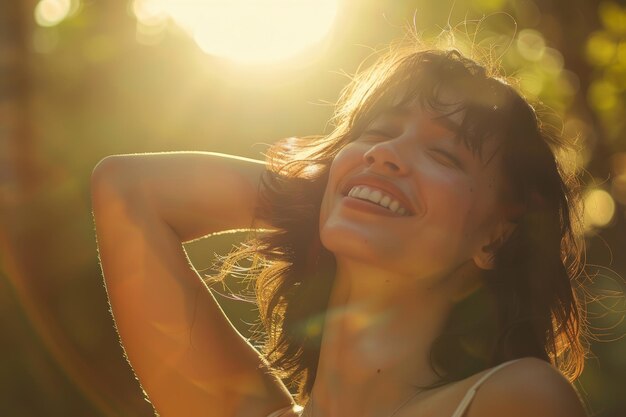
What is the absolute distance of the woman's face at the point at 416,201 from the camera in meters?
2.36

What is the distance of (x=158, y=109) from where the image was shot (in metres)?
6.90

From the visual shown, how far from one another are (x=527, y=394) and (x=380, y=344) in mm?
511

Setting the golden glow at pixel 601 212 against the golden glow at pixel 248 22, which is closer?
the golden glow at pixel 601 212

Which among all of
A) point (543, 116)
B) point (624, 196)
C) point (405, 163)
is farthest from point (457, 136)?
point (624, 196)

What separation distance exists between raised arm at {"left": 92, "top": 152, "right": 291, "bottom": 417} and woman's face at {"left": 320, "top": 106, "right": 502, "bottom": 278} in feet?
1.50

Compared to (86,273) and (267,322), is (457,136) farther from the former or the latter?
(86,273)

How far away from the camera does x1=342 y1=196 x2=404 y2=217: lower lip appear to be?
2.38 meters

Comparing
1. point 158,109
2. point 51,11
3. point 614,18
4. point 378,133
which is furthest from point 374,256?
point 51,11

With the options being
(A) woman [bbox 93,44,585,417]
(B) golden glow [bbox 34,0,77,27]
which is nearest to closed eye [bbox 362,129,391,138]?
(A) woman [bbox 93,44,585,417]

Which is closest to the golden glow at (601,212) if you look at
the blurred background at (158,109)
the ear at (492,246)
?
the blurred background at (158,109)

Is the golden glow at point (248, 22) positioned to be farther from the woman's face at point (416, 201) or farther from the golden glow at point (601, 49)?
the woman's face at point (416, 201)

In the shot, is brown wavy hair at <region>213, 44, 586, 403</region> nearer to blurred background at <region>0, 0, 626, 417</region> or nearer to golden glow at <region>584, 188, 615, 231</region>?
golden glow at <region>584, 188, 615, 231</region>

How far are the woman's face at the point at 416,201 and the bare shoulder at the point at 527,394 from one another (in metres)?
0.43

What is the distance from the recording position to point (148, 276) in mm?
2703
